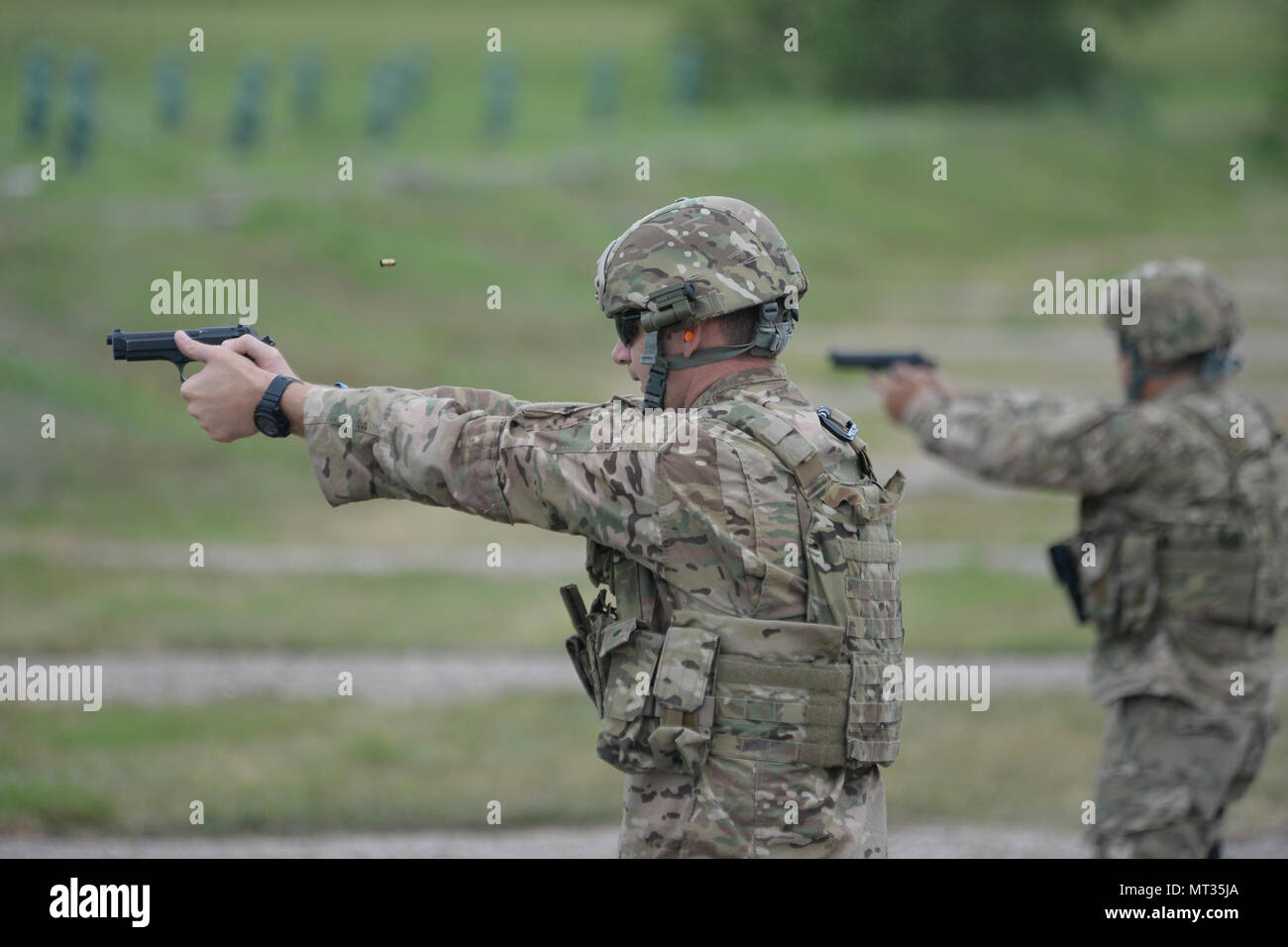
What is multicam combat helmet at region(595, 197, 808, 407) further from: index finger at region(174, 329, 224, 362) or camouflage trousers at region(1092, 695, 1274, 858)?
camouflage trousers at region(1092, 695, 1274, 858)

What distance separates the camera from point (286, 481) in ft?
52.1

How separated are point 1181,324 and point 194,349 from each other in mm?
4006

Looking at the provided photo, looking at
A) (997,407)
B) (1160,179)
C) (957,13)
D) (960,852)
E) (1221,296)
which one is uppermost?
(957,13)

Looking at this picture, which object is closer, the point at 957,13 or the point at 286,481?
the point at 286,481

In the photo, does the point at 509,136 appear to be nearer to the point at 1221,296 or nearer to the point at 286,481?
the point at 286,481

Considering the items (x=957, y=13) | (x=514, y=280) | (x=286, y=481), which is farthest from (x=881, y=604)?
(x=957, y=13)

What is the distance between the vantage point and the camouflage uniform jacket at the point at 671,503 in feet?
12.7

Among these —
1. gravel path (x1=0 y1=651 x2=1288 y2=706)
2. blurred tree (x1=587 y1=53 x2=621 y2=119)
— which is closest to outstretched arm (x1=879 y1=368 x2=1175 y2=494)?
gravel path (x1=0 y1=651 x2=1288 y2=706)

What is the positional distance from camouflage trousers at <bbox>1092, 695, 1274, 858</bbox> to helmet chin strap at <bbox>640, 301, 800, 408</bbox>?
2.80 metres

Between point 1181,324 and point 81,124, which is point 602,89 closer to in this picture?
point 81,124

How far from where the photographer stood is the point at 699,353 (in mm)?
4133

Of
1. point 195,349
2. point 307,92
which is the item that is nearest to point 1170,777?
point 195,349
